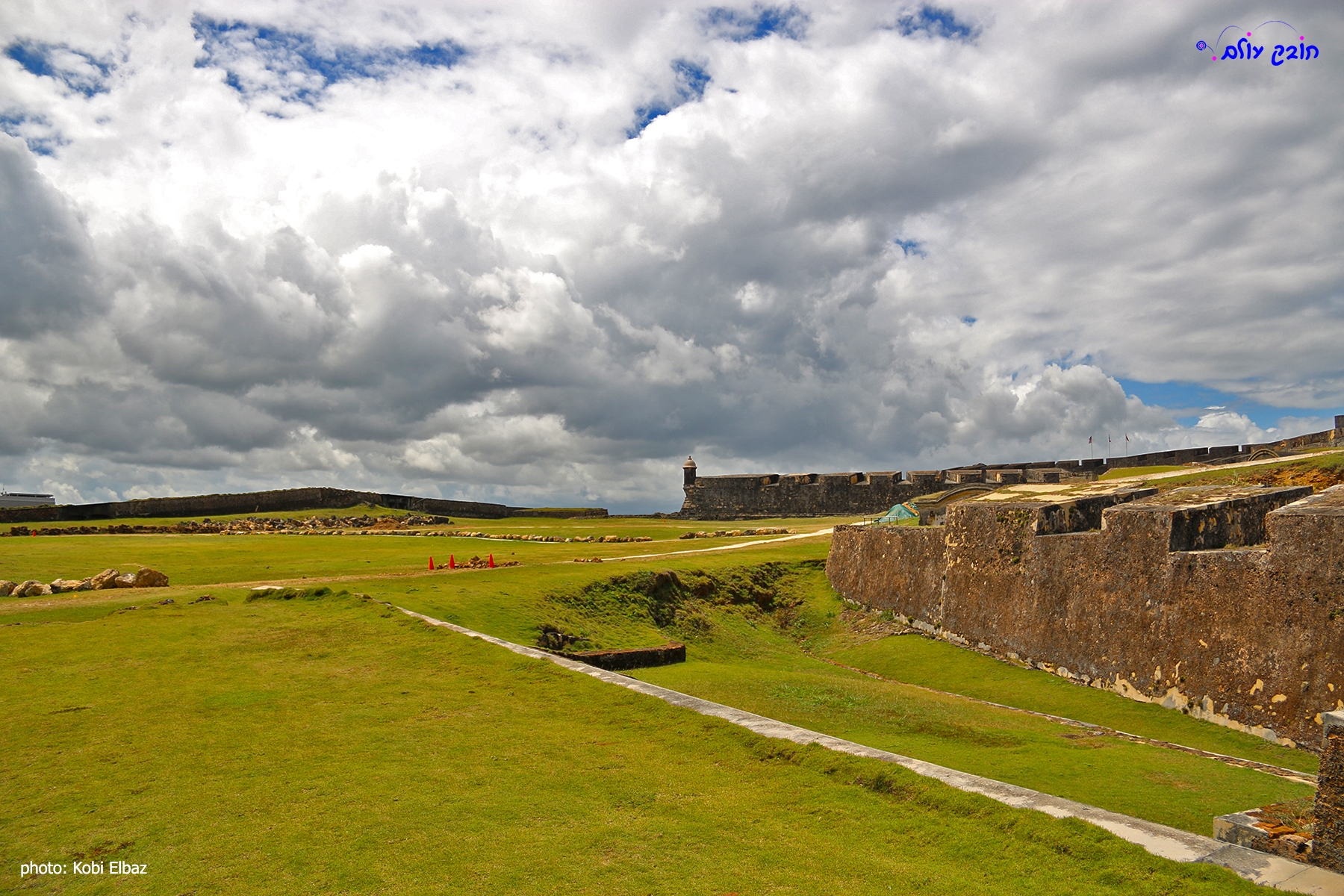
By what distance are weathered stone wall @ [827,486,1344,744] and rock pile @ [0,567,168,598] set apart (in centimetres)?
1892

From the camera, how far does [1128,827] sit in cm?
468

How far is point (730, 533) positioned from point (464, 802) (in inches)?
1268

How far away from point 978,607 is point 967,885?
13.1m

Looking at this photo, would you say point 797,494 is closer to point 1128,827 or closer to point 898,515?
point 898,515

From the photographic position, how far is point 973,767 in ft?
23.4

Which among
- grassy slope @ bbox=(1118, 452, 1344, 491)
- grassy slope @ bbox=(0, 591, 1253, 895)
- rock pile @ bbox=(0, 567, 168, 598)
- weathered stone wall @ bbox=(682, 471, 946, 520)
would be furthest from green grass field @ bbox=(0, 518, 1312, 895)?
weathered stone wall @ bbox=(682, 471, 946, 520)

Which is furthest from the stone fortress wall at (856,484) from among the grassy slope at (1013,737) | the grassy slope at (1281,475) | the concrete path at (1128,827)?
the concrete path at (1128,827)

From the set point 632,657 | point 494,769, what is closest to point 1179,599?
point 632,657

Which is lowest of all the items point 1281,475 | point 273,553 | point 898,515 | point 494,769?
point 494,769

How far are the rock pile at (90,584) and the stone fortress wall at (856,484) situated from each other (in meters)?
32.6

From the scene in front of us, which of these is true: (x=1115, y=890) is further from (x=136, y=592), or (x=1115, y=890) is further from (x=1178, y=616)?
(x=136, y=592)

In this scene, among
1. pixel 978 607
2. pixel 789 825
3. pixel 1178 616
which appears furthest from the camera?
pixel 978 607

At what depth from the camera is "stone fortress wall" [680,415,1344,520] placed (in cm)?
3234

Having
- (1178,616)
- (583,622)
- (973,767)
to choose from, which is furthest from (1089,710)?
(583,622)
